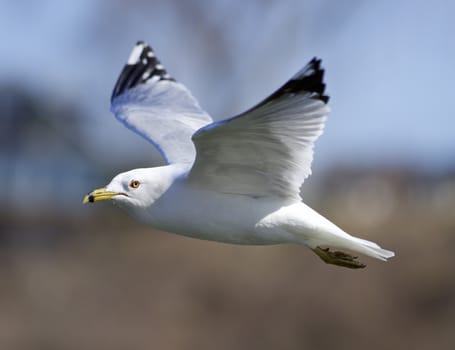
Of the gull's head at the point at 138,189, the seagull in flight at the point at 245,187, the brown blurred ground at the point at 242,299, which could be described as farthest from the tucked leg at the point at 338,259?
the brown blurred ground at the point at 242,299

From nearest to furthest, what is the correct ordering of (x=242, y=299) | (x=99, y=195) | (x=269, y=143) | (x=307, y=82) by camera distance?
(x=307, y=82), (x=269, y=143), (x=99, y=195), (x=242, y=299)

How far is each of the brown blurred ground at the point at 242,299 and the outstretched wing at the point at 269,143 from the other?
5763 mm

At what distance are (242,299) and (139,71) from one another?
4757 mm

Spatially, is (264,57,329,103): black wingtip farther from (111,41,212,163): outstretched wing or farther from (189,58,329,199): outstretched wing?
(111,41,212,163): outstretched wing

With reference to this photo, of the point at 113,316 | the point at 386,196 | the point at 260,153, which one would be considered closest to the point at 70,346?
the point at 113,316

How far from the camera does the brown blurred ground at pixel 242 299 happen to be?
34.9 feet

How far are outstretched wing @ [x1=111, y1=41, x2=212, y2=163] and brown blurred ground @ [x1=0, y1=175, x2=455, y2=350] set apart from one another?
4.16 metres

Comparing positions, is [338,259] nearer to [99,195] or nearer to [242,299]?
[99,195]

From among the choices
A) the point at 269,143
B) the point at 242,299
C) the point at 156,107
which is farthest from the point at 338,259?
the point at 242,299

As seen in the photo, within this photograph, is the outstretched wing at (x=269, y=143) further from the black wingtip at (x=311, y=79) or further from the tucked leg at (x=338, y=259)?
the tucked leg at (x=338, y=259)

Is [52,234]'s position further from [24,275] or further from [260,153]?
[260,153]

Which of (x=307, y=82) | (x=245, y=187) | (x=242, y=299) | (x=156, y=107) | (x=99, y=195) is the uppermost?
(x=156, y=107)

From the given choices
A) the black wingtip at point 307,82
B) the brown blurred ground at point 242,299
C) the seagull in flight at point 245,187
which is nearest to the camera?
the black wingtip at point 307,82

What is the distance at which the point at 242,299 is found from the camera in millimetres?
11305
